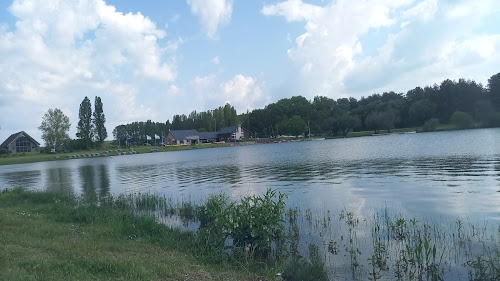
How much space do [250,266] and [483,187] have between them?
642 inches

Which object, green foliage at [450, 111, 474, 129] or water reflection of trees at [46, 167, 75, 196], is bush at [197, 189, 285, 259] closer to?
water reflection of trees at [46, 167, 75, 196]

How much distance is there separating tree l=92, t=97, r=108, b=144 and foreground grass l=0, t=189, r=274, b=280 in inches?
4208

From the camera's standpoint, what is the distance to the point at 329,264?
9.91 m

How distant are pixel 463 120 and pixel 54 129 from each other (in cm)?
12194

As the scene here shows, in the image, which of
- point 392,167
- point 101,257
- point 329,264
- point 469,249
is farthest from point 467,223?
point 392,167

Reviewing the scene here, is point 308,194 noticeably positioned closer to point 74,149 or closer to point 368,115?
point 74,149

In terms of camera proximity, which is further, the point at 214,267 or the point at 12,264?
the point at 214,267

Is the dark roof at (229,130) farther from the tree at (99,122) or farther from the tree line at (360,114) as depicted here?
the tree at (99,122)

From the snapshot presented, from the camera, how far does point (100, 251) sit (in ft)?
29.3

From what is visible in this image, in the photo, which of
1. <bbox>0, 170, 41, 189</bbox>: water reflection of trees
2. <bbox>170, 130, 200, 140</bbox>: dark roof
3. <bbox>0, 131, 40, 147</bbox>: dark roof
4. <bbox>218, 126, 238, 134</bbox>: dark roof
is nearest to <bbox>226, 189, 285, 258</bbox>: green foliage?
<bbox>0, 170, 41, 189</bbox>: water reflection of trees

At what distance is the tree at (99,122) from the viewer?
372ft

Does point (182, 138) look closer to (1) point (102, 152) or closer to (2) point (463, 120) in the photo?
(1) point (102, 152)

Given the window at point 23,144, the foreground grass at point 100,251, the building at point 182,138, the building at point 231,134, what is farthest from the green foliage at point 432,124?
the window at point 23,144

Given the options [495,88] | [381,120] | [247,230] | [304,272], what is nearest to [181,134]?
[381,120]
